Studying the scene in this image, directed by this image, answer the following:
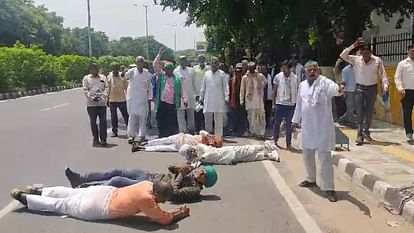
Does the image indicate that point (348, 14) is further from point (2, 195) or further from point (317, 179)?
point (2, 195)

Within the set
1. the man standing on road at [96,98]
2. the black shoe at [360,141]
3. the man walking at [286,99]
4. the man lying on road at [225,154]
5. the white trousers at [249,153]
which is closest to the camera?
the man lying on road at [225,154]

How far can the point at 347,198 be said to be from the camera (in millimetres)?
8039

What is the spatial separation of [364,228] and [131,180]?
2897 millimetres

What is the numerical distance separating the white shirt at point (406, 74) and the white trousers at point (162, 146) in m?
4.42

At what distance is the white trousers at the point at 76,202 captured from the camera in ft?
22.1

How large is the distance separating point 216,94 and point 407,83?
421 cm

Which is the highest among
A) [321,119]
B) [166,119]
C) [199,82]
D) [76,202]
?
[199,82]

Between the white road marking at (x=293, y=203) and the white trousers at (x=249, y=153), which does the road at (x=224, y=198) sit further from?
the white trousers at (x=249, y=153)

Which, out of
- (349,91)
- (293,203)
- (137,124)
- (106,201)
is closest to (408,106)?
(349,91)

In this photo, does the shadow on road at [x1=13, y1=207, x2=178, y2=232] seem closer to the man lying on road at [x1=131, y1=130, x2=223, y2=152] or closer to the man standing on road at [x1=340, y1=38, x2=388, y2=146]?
the man lying on road at [x1=131, y1=130, x2=223, y2=152]

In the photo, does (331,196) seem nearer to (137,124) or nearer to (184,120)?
(137,124)

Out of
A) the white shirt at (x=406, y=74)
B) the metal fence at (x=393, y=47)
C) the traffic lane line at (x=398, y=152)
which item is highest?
the metal fence at (x=393, y=47)

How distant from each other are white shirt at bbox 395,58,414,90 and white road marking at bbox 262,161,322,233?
3.21 m

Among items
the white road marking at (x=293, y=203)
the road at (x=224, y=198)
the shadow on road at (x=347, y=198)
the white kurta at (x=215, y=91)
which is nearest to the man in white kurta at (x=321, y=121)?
the shadow on road at (x=347, y=198)
